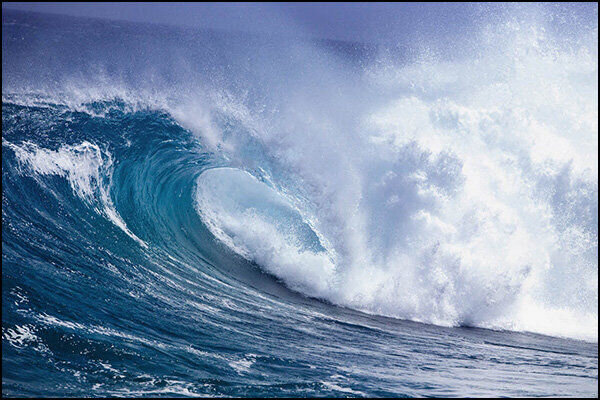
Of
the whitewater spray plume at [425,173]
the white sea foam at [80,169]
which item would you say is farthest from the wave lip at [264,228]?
the white sea foam at [80,169]

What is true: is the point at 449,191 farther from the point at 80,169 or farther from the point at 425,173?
the point at 80,169

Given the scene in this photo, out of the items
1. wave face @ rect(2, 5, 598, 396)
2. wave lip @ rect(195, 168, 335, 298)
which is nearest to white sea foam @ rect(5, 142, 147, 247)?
wave face @ rect(2, 5, 598, 396)

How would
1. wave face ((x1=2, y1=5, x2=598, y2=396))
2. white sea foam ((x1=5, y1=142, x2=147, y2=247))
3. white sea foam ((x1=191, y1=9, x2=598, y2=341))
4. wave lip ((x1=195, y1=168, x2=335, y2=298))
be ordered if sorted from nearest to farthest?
1. wave face ((x1=2, y1=5, x2=598, y2=396))
2. white sea foam ((x1=5, y1=142, x2=147, y2=247))
3. white sea foam ((x1=191, y1=9, x2=598, y2=341))
4. wave lip ((x1=195, y1=168, x2=335, y2=298))

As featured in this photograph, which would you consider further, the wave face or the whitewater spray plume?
the whitewater spray plume

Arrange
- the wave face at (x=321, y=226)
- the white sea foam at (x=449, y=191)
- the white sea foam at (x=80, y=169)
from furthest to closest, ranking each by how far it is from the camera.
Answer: the white sea foam at (x=449, y=191), the white sea foam at (x=80, y=169), the wave face at (x=321, y=226)

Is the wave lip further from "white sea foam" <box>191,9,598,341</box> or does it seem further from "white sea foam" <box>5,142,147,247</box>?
"white sea foam" <box>5,142,147,247</box>

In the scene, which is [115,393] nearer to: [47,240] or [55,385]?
[55,385]

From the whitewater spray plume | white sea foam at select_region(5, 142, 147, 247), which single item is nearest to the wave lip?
the whitewater spray plume

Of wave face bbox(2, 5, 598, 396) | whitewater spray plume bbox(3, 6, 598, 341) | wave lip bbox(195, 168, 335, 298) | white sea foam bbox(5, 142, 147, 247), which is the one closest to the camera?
wave face bbox(2, 5, 598, 396)

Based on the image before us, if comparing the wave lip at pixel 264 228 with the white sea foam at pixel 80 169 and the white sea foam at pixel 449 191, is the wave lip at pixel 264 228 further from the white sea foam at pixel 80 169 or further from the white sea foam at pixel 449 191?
the white sea foam at pixel 80 169

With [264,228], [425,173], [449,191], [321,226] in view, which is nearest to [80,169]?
[264,228]
